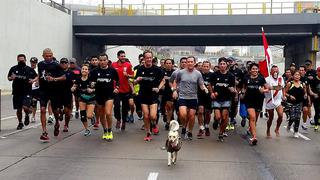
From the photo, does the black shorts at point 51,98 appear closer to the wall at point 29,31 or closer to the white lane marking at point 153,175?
the white lane marking at point 153,175

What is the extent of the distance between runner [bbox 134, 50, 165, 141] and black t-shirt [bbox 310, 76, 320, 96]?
463cm

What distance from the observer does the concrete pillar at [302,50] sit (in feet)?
106

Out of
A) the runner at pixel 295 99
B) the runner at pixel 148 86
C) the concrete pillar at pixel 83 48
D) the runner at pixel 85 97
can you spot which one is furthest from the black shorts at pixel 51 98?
the concrete pillar at pixel 83 48

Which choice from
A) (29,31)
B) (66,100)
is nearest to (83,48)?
(29,31)

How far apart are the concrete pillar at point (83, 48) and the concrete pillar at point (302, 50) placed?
53.3ft

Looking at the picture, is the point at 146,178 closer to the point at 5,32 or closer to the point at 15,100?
the point at 15,100

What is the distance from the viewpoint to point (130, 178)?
670 centimetres

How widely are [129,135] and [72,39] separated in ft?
83.9

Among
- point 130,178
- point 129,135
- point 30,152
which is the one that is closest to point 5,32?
point 129,135

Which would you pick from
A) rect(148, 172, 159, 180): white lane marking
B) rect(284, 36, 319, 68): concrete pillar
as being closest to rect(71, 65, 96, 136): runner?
rect(148, 172, 159, 180): white lane marking

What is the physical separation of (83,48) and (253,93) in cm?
2881

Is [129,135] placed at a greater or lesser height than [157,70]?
lesser

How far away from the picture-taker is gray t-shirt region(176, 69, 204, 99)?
9781mm

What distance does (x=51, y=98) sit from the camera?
9.88m
